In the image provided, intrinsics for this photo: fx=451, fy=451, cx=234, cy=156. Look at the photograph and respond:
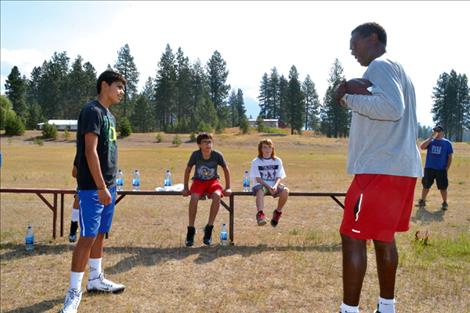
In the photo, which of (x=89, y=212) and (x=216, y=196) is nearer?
(x=89, y=212)

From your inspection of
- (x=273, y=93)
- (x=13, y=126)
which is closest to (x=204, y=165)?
(x=13, y=126)

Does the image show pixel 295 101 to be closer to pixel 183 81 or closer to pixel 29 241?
pixel 183 81

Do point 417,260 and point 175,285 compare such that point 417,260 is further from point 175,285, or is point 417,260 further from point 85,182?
point 85,182

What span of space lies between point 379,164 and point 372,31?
2.68 ft

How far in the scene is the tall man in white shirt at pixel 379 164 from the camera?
2.47m

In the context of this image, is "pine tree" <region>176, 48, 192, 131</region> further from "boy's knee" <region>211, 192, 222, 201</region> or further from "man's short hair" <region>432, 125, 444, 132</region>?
"boy's knee" <region>211, 192, 222, 201</region>

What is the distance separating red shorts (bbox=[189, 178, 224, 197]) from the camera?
625cm

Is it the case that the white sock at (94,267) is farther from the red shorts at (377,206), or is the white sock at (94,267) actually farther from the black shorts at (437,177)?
the black shorts at (437,177)

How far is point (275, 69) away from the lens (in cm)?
8931

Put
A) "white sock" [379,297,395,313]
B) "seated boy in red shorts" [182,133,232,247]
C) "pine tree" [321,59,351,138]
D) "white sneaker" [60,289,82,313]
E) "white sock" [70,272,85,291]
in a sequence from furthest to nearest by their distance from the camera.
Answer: "pine tree" [321,59,351,138] < "seated boy in red shorts" [182,133,232,247] < "white sock" [70,272,85,291] < "white sneaker" [60,289,82,313] < "white sock" [379,297,395,313]

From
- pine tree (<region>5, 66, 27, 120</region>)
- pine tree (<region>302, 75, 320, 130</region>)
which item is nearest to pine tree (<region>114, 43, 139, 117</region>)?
pine tree (<region>5, 66, 27, 120</region>)

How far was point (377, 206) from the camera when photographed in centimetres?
249

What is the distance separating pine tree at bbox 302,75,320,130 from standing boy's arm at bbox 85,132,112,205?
79.7m

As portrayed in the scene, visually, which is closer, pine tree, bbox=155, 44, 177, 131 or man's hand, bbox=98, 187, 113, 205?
man's hand, bbox=98, 187, 113, 205
